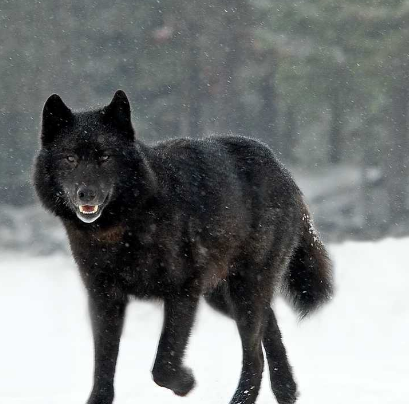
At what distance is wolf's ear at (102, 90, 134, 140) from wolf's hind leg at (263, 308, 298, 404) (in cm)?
176

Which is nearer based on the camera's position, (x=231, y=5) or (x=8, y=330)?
(x=8, y=330)

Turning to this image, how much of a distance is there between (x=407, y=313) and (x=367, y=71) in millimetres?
11339

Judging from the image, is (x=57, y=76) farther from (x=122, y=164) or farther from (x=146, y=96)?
(x=122, y=164)

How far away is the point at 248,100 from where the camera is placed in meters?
22.7

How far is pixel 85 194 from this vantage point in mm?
4727

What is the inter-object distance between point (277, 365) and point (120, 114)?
216 centimetres

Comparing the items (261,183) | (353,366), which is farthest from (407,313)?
(261,183)

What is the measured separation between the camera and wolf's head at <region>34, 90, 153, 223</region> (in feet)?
16.0

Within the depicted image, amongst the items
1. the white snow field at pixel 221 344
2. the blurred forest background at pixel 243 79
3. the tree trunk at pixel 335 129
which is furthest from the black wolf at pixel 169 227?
the tree trunk at pixel 335 129

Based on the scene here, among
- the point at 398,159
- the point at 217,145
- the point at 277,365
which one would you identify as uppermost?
the point at 398,159

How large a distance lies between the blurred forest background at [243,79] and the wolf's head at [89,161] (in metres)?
14.6

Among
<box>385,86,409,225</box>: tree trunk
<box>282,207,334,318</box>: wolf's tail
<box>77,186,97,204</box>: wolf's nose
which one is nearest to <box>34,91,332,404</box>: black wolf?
<box>77,186,97,204</box>: wolf's nose

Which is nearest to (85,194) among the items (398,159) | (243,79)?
(398,159)

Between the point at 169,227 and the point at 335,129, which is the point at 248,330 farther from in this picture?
the point at 335,129
